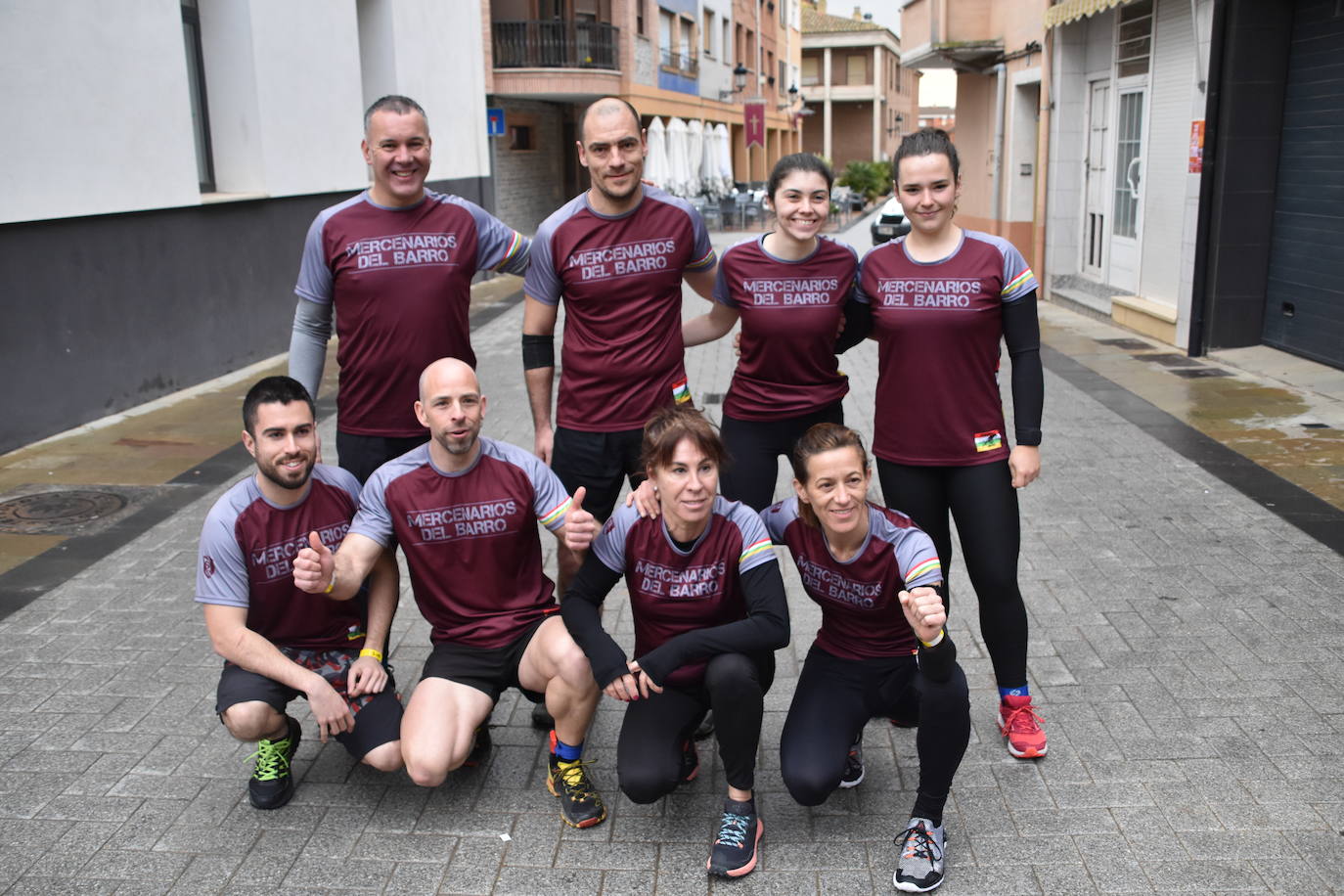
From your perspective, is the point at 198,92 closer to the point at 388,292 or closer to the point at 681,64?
the point at 388,292

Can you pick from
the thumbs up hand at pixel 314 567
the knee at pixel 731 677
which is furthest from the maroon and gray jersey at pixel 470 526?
the knee at pixel 731 677

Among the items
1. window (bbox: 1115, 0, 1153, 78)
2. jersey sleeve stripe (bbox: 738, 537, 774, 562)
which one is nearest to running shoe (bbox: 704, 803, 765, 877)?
jersey sleeve stripe (bbox: 738, 537, 774, 562)

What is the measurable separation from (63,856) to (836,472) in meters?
2.52

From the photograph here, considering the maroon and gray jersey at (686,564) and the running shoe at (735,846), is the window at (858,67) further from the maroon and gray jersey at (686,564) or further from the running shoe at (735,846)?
the running shoe at (735,846)

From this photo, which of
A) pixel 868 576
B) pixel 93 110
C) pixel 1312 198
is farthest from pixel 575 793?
pixel 1312 198

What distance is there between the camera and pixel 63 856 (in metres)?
3.46

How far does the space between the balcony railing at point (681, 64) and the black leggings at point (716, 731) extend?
31.6 meters

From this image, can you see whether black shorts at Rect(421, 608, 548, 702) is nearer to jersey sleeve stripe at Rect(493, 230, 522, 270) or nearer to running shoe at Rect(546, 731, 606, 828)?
running shoe at Rect(546, 731, 606, 828)

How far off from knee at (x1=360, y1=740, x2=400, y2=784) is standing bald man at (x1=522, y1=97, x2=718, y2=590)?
2.83 ft

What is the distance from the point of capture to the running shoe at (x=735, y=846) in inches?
131

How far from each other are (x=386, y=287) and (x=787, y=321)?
55.6 inches

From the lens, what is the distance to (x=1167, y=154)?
12.2 m

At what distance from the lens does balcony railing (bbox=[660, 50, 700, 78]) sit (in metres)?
33.5

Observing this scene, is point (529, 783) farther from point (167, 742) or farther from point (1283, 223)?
point (1283, 223)
